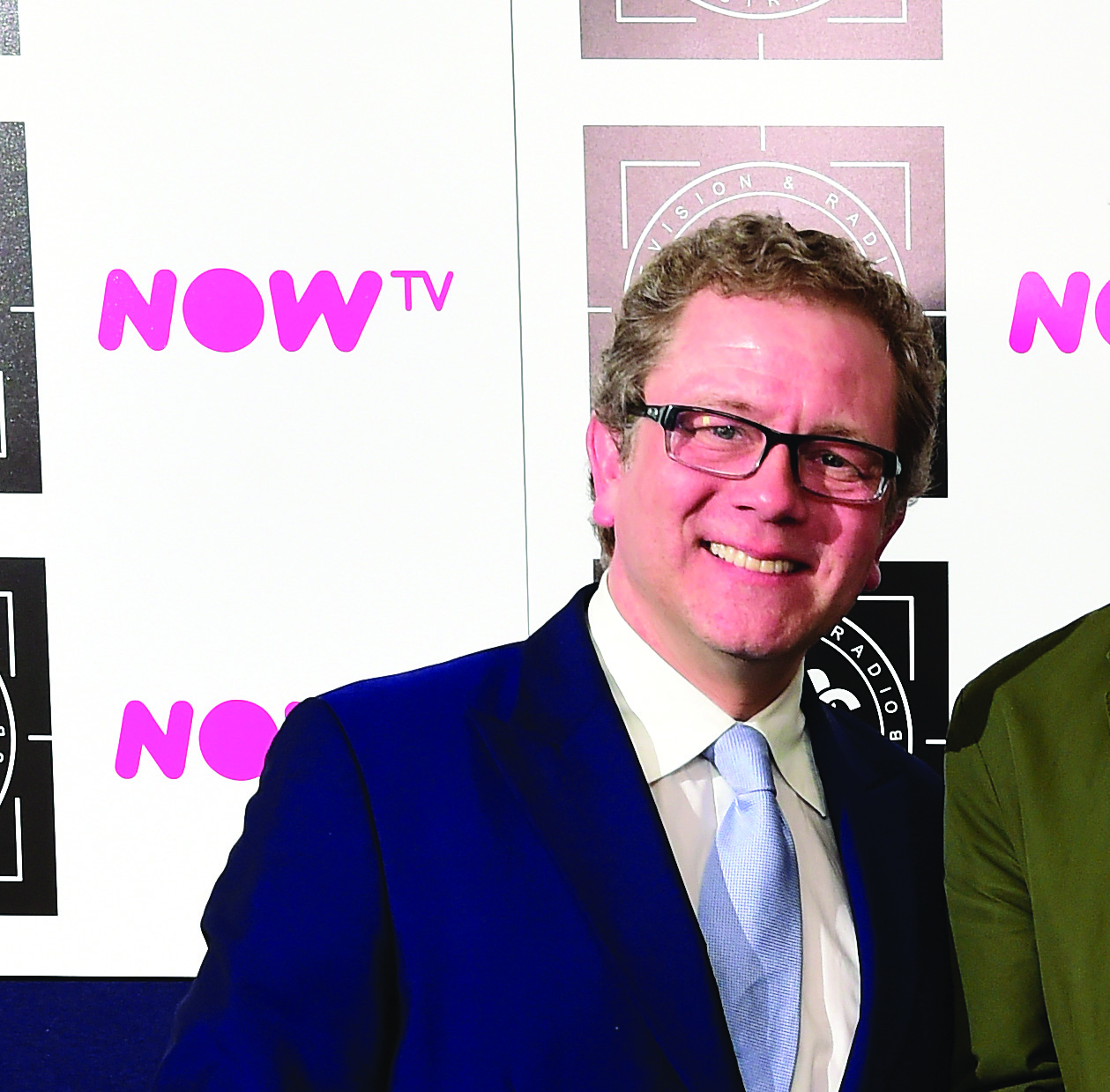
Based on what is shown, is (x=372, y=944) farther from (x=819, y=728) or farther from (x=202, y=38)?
(x=202, y=38)

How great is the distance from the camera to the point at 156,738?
65.7 inches

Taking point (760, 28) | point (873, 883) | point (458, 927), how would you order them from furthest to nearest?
point (760, 28), point (873, 883), point (458, 927)

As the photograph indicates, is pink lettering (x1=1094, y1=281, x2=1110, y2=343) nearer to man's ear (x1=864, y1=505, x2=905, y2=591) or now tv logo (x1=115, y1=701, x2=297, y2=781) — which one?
man's ear (x1=864, y1=505, x2=905, y2=591)

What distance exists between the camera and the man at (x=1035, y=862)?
0.97 m

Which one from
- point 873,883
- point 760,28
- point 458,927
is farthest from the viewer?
point 760,28

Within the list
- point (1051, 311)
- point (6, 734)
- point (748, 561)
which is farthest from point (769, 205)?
point (6, 734)

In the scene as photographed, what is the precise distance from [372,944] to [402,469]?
2.63 ft

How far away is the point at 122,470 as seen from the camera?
1656mm

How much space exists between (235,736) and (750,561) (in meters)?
0.88

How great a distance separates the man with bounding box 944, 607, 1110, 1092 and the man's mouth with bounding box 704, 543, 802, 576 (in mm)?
206

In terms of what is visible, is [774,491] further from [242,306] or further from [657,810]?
[242,306]

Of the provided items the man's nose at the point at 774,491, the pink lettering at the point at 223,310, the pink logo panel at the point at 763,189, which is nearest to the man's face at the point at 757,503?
the man's nose at the point at 774,491

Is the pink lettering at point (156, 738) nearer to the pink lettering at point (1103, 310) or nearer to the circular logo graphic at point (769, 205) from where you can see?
the circular logo graphic at point (769, 205)

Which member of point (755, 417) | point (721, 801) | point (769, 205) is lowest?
point (721, 801)
